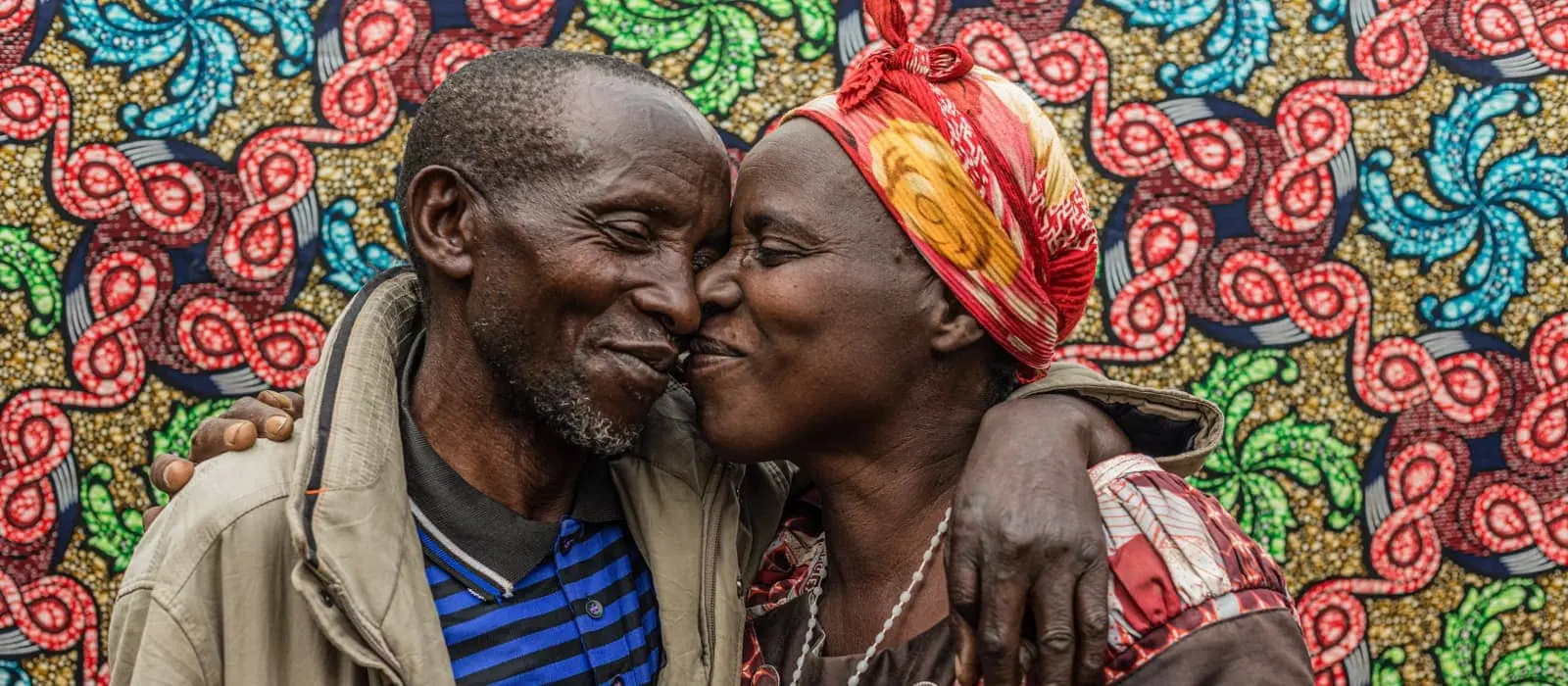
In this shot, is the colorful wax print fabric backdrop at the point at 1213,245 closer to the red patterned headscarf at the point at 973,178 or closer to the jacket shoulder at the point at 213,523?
the red patterned headscarf at the point at 973,178

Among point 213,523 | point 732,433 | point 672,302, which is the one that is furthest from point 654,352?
point 213,523

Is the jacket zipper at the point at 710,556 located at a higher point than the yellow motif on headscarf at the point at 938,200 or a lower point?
lower

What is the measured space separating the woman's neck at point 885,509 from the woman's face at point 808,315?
0.31ft

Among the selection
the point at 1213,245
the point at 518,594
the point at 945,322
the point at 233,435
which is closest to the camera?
the point at 233,435

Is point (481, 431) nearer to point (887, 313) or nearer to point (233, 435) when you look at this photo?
point (233, 435)

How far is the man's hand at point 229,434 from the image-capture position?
247 centimetres

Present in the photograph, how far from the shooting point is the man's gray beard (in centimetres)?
259

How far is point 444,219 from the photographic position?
2.68m

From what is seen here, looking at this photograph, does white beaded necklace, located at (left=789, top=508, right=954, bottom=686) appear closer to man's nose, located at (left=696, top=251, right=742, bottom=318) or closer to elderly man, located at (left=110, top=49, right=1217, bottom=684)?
elderly man, located at (left=110, top=49, right=1217, bottom=684)

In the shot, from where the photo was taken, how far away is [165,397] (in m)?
3.81

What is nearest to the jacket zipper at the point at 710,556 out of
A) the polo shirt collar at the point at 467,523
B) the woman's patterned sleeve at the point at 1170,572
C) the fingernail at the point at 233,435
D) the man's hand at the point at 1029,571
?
the polo shirt collar at the point at 467,523

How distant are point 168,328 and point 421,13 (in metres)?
1.17

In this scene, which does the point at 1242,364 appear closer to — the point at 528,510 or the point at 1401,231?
the point at 1401,231

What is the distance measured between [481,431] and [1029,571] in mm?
1161
